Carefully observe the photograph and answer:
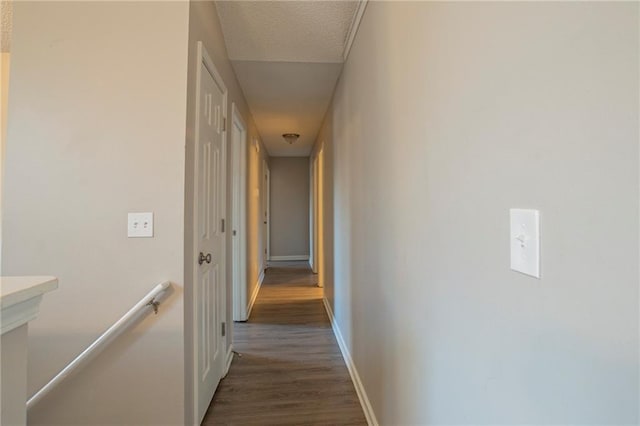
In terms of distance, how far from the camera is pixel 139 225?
1.51 metres

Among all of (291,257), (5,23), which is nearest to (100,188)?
(5,23)

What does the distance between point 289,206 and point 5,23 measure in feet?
18.8

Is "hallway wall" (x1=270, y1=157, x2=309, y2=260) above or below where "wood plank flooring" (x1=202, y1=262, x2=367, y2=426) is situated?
above

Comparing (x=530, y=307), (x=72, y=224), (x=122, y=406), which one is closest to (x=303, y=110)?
(x=72, y=224)

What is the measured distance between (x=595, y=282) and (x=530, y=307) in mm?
148

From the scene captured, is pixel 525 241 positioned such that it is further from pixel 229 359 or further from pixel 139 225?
pixel 229 359

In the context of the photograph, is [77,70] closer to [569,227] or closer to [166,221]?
[166,221]

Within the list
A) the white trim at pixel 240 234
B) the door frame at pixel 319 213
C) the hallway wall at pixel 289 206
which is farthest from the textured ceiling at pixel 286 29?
the hallway wall at pixel 289 206

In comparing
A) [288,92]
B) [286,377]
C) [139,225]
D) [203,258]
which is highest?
[288,92]

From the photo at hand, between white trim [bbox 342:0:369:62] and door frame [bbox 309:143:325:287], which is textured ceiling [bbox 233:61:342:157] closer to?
white trim [bbox 342:0:369:62]

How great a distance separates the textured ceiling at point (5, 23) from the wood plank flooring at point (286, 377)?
2629 mm

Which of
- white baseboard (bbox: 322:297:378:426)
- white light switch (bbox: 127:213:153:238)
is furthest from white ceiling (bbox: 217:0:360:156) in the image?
white baseboard (bbox: 322:297:378:426)

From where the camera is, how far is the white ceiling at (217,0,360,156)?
6.69ft

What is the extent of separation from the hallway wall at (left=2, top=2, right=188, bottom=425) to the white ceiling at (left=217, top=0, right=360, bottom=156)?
72cm
